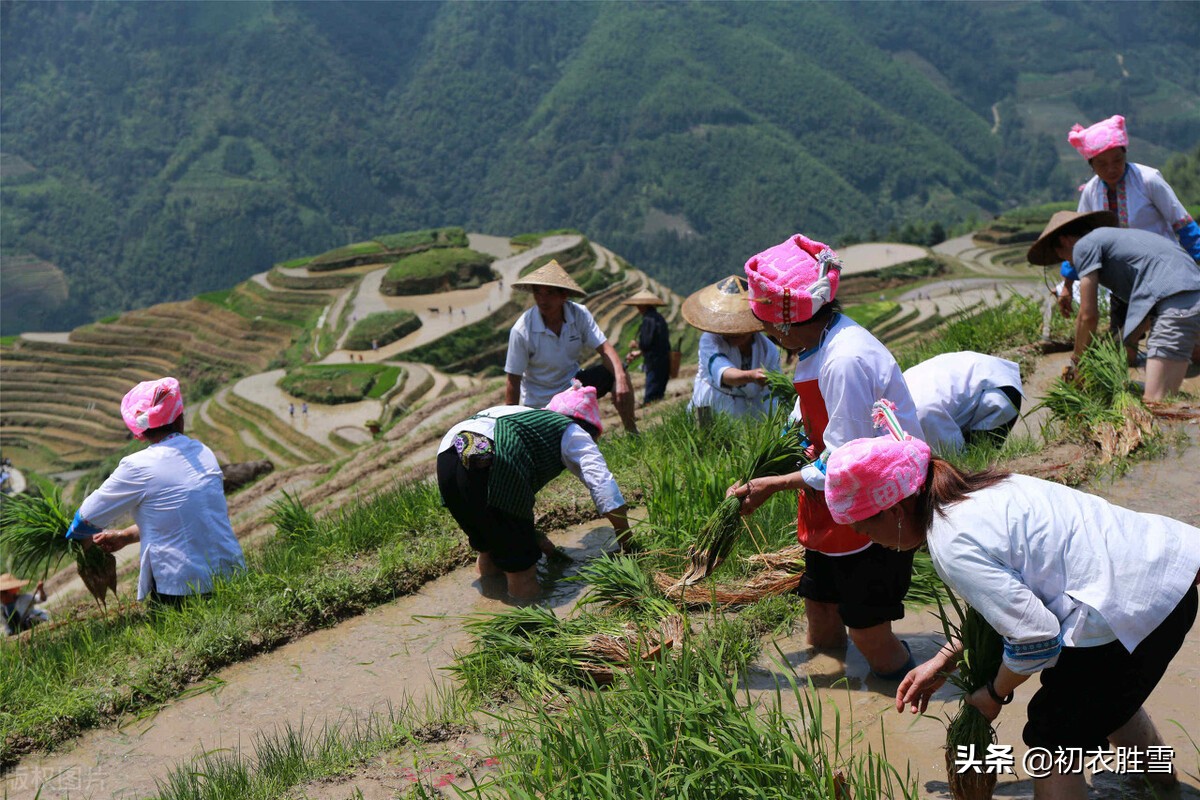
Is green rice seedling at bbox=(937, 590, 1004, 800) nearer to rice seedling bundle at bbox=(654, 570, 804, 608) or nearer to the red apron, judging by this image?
the red apron

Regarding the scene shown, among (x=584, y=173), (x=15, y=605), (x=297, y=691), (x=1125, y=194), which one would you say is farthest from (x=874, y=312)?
(x=584, y=173)

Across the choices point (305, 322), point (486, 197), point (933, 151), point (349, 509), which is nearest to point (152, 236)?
point (486, 197)

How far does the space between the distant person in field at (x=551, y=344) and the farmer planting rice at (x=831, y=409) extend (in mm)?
3038

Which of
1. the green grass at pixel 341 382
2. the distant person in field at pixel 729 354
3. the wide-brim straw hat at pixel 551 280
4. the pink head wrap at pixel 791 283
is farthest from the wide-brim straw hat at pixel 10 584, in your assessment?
the green grass at pixel 341 382

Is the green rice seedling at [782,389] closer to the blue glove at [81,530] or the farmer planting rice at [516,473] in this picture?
the farmer planting rice at [516,473]

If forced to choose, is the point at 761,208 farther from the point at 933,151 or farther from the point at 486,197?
the point at 486,197

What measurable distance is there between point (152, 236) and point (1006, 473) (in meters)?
162

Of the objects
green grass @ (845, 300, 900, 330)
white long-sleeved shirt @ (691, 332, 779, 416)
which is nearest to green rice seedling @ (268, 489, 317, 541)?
white long-sleeved shirt @ (691, 332, 779, 416)

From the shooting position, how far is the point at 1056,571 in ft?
8.47

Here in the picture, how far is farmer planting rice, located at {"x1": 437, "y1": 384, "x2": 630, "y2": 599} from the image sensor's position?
200 inches

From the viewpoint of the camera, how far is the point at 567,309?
22.7 ft

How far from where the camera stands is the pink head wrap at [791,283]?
11.3 feet

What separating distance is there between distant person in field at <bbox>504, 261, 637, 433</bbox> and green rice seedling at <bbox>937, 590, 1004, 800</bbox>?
13.0ft

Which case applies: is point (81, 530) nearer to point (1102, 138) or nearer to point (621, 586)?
point (621, 586)
